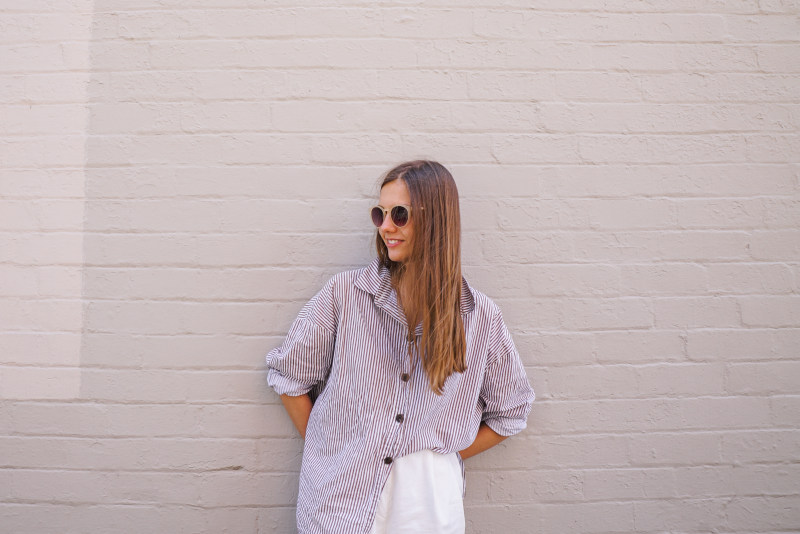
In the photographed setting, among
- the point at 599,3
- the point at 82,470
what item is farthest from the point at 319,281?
the point at 599,3

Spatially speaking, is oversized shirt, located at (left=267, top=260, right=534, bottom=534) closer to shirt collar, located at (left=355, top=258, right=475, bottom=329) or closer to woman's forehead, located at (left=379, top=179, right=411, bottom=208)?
shirt collar, located at (left=355, top=258, right=475, bottom=329)

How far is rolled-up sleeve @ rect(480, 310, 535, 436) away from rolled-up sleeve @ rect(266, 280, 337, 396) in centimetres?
58

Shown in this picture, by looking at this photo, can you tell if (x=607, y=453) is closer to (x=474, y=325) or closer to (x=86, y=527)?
(x=474, y=325)

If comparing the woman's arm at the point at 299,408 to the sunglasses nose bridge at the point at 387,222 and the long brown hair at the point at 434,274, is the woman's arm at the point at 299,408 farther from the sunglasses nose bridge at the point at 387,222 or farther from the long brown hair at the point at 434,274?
the sunglasses nose bridge at the point at 387,222

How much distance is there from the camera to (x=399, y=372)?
76.9 inches

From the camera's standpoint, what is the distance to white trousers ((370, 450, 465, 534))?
1834 millimetres

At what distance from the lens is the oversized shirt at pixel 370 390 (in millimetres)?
1864

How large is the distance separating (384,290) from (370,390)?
34 cm

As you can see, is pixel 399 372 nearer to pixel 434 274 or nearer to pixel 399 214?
pixel 434 274

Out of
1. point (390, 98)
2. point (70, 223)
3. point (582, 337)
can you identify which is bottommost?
point (582, 337)

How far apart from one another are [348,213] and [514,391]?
3.03 ft

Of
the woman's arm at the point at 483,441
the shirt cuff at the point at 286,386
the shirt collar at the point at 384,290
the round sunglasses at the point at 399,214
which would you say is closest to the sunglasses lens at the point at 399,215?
the round sunglasses at the point at 399,214

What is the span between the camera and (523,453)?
2289 mm

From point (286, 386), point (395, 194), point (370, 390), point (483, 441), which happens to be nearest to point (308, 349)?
point (286, 386)
